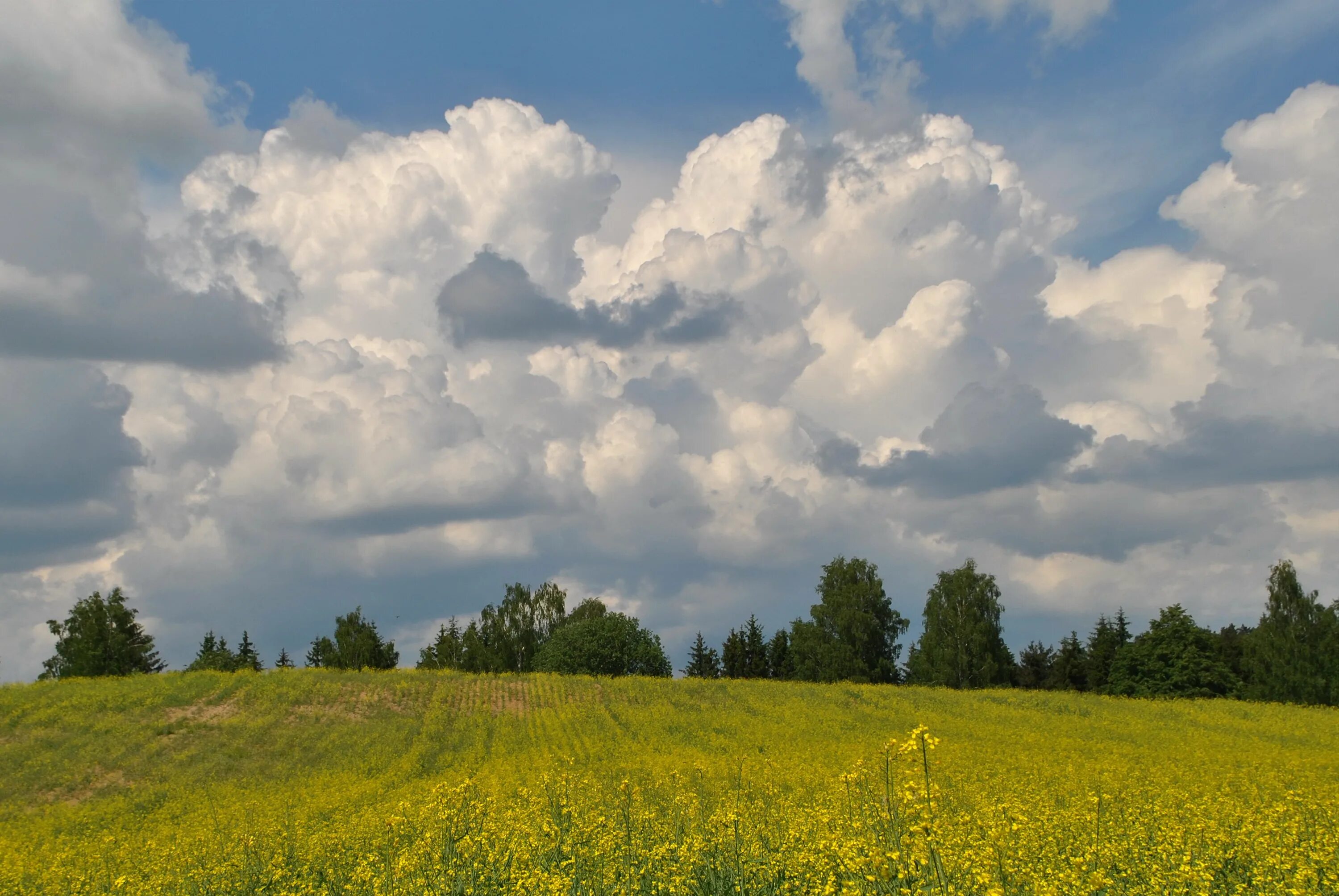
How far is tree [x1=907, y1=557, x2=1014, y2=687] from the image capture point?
7656 centimetres

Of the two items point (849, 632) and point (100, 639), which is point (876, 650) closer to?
point (849, 632)

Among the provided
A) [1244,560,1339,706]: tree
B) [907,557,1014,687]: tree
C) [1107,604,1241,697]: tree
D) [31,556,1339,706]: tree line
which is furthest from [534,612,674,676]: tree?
[1244,560,1339,706]: tree

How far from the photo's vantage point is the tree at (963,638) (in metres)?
76.6

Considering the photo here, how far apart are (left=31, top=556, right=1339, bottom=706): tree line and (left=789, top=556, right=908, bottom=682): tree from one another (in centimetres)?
12

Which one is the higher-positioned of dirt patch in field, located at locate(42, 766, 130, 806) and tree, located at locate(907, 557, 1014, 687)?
tree, located at locate(907, 557, 1014, 687)

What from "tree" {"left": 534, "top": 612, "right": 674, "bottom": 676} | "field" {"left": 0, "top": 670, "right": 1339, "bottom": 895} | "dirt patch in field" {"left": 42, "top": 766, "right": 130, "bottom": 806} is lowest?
"dirt patch in field" {"left": 42, "top": 766, "right": 130, "bottom": 806}

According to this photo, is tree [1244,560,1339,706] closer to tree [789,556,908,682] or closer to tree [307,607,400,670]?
tree [789,556,908,682]

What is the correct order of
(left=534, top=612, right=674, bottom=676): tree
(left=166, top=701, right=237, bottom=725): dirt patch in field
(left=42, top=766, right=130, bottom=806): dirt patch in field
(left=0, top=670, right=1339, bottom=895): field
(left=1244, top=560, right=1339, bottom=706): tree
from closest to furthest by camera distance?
(left=0, top=670, right=1339, bottom=895): field, (left=42, top=766, right=130, bottom=806): dirt patch in field, (left=166, top=701, right=237, bottom=725): dirt patch in field, (left=1244, top=560, right=1339, bottom=706): tree, (left=534, top=612, right=674, bottom=676): tree

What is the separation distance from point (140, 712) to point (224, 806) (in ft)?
61.3

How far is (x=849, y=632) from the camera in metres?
81.2

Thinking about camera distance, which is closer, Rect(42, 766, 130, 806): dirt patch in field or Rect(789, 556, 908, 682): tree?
Rect(42, 766, 130, 806): dirt patch in field

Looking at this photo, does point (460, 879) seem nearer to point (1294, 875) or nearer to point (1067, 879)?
point (1067, 879)

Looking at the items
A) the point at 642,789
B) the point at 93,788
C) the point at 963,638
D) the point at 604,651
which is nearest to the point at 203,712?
the point at 93,788

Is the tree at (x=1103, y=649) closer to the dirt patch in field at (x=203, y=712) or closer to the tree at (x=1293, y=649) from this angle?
the tree at (x=1293, y=649)
